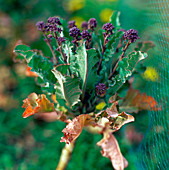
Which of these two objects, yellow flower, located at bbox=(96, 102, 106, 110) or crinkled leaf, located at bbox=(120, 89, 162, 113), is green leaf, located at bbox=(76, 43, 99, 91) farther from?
crinkled leaf, located at bbox=(120, 89, 162, 113)

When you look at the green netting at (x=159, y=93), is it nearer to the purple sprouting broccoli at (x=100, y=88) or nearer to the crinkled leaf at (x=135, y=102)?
the crinkled leaf at (x=135, y=102)

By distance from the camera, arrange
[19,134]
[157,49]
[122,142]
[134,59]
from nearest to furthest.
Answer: [134,59], [157,49], [122,142], [19,134]

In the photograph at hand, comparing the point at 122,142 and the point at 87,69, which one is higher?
the point at 87,69

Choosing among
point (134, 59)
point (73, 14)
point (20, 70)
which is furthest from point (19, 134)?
point (73, 14)

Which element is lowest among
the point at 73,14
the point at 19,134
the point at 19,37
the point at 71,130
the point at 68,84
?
the point at 19,134

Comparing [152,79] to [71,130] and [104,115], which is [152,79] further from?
[71,130]

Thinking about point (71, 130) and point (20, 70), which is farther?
point (20, 70)

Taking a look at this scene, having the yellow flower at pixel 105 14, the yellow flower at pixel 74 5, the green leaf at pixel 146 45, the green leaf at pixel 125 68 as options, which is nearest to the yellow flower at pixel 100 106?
the green leaf at pixel 125 68
